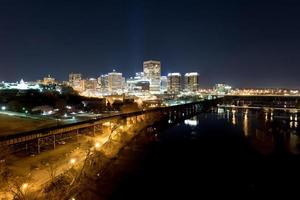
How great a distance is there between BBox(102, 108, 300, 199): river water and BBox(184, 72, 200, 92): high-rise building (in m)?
145

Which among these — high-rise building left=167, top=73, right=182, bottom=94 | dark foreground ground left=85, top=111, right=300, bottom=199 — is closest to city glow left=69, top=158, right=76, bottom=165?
dark foreground ground left=85, top=111, right=300, bottom=199

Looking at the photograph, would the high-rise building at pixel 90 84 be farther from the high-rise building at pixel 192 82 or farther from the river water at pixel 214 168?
the river water at pixel 214 168

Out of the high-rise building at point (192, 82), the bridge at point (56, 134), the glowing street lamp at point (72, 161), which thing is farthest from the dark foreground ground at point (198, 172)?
the high-rise building at point (192, 82)

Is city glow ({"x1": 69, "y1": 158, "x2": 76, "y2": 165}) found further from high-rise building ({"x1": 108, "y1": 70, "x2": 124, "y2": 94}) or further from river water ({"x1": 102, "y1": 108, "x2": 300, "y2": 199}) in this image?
high-rise building ({"x1": 108, "y1": 70, "x2": 124, "y2": 94})

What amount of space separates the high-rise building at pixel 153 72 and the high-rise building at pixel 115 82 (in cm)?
1643

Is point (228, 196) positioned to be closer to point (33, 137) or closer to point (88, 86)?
point (33, 137)

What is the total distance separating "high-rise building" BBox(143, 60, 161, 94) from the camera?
155712 mm

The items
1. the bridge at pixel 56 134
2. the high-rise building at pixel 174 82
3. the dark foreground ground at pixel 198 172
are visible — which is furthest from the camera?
the high-rise building at pixel 174 82

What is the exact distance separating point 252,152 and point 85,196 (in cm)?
1727

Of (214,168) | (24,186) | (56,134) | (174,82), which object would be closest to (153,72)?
(174,82)

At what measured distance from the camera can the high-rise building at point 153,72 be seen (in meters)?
156

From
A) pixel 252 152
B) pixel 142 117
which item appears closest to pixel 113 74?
pixel 142 117

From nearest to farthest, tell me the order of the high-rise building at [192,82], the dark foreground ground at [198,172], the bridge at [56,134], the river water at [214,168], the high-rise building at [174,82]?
the dark foreground ground at [198,172] → the river water at [214,168] → the bridge at [56,134] → the high-rise building at [174,82] → the high-rise building at [192,82]

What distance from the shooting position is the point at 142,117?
142 ft
